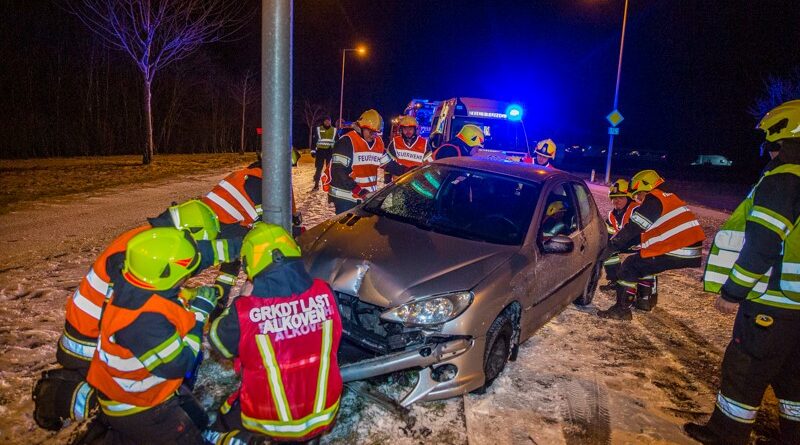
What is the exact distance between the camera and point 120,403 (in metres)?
2.22

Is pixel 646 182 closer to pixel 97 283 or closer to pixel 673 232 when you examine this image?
pixel 673 232

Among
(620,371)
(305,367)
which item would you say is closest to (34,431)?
(305,367)

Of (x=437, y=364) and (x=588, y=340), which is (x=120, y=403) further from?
(x=588, y=340)

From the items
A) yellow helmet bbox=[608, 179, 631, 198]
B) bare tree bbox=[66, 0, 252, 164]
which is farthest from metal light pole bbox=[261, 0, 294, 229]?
bare tree bbox=[66, 0, 252, 164]

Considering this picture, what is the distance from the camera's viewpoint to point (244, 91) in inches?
1017

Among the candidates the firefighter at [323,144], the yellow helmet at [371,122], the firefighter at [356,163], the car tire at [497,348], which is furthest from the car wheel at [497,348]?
the firefighter at [323,144]

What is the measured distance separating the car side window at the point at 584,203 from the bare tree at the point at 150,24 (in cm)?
1346

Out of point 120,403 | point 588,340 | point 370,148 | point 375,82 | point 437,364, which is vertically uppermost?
point 375,82

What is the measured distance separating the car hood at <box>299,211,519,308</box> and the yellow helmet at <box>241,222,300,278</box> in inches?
42.6

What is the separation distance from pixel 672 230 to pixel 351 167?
3.55 meters

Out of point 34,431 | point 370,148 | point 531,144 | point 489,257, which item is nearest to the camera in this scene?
point 34,431

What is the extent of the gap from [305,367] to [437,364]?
1251 mm

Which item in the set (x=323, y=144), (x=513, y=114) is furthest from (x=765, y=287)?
(x=323, y=144)

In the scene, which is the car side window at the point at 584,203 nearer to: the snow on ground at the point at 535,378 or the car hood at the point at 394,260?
the snow on ground at the point at 535,378
